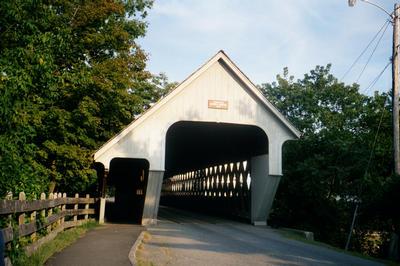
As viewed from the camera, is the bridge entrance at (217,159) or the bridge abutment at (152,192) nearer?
the bridge abutment at (152,192)

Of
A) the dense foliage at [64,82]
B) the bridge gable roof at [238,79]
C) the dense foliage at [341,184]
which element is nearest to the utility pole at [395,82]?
the dense foliage at [341,184]

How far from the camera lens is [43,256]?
8297 mm

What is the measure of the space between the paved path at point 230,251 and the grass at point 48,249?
6.15ft

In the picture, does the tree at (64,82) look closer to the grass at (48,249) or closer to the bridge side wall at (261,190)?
the grass at (48,249)

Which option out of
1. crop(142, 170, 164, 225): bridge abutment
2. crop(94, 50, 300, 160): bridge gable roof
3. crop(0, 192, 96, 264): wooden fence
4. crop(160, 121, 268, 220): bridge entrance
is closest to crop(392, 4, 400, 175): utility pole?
crop(94, 50, 300, 160): bridge gable roof

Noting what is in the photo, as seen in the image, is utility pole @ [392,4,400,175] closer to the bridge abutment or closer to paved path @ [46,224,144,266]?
the bridge abutment

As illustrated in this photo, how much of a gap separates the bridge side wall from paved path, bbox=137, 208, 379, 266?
133 inches

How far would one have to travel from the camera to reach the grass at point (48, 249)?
720 centimetres

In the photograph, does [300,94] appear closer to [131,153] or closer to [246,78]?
[246,78]

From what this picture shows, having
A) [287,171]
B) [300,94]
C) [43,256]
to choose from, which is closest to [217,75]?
[287,171]

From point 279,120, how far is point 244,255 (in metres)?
9.43

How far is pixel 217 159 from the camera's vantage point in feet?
91.6

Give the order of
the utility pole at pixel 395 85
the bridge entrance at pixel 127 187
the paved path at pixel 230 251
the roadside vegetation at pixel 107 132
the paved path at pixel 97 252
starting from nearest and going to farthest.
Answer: the paved path at pixel 97 252
the paved path at pixel 230 251
the roadside vegetation at pixel 107 132
the utility pole at pixel 395 85
the bridge entrance at pixel 127 187

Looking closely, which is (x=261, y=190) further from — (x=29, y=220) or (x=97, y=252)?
(x=29, y=220)
